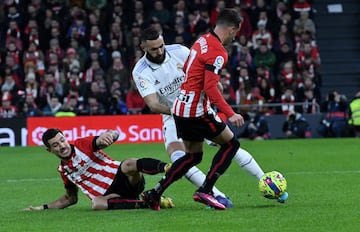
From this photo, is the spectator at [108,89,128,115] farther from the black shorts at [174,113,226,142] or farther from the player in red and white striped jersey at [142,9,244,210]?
the black shorts at [174,113,226,142]

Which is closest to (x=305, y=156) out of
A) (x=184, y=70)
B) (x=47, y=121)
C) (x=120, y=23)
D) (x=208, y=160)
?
(x=208, y=160)

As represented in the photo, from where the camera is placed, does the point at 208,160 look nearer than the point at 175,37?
Yes

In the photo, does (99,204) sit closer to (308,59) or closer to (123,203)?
(123,203)

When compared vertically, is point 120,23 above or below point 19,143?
above

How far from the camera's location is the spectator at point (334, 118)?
24672 millimetres

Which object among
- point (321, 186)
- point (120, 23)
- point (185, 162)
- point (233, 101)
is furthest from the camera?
point (120, 23)

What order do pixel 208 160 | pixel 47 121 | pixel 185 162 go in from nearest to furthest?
pixel 185 162 → pixel 208 160 → pixel 47 121

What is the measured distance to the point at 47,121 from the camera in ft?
79.4

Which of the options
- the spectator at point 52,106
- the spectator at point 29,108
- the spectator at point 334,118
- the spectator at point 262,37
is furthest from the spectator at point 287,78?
the spectator at point 29,108

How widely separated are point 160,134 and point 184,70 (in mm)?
14018

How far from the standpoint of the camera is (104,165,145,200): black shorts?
1063 centimetres

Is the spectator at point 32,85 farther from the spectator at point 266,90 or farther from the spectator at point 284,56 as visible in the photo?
the spectator at point 284,56

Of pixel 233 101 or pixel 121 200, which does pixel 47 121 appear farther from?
pixel 121 200

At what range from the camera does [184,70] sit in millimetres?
10289
